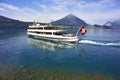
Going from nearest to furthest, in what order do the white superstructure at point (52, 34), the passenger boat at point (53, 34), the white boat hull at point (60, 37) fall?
the white boat hull at point (60, 37)
the passenger boat at point (53, 34)
the white superstructure at point (52, 34)

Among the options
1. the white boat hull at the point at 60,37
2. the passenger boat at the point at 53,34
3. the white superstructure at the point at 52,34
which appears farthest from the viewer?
the white superstructure at the point at 52,34

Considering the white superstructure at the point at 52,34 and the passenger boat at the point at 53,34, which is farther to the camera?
the white superstructure at the point at 52,34

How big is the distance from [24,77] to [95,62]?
15104 millimetres

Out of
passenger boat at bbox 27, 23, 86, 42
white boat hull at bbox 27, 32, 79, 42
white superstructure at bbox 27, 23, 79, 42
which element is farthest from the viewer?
white superstructure at bbox 27, 23, 79, 42

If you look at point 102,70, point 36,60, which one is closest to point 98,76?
point 102,70

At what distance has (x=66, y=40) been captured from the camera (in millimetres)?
54188

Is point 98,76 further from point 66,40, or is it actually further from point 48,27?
point 48,27

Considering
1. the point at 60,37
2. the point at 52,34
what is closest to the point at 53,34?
the point at 52,34

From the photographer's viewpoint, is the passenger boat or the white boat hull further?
the passenger boat

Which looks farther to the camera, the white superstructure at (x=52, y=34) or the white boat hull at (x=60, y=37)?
the white superstructure at (x=52, y=34)

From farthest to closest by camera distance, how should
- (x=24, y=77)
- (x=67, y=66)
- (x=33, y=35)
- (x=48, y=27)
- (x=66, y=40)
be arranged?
1. (x=33, y=35)
2. (x=48, y=27)
3. (x=66, y=40)
4. (x=67, y=66)
5. (x=24, y=77)

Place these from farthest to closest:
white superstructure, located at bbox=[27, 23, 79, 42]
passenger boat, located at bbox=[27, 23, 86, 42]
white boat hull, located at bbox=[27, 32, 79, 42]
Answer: white superstructure, located at bbox=[27, 23, 79, 42], passenger boat, located at bbox=[27, 23, 86, 42], white boat hull, located at bbox=[27, 32, 79, 42]

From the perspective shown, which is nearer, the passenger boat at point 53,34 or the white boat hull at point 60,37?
the white boat hull at point 60,37

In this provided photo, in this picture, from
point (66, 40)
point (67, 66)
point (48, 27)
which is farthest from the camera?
point (48, 27)
